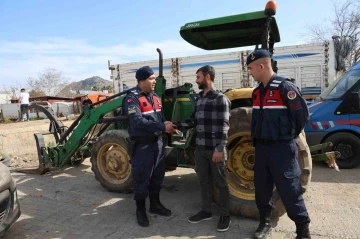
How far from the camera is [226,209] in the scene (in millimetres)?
3598

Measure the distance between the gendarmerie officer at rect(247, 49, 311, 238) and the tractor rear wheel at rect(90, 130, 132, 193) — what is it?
243 centimetres

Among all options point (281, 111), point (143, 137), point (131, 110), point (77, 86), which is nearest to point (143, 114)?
point (131, 110)

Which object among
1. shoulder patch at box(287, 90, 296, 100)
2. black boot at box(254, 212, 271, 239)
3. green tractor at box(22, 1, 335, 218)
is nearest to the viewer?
shoulder patch at box(287, 90, 296, 100)

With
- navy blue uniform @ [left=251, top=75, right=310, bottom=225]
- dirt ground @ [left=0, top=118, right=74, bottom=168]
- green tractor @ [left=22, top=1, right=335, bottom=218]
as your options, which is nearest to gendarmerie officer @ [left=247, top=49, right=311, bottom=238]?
Answer: navy blue uniform @ [left=251, top=75, right=310, bottom=225]

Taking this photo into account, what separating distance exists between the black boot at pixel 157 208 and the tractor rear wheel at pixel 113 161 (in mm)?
781

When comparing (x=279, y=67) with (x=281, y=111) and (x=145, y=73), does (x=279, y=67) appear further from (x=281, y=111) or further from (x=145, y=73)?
(x=281, y=111)

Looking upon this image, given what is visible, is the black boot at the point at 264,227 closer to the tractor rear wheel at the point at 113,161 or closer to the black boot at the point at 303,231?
the black boot at the point at 303,231

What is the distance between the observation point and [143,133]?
3799 millimetres

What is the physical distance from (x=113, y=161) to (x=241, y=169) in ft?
6.92

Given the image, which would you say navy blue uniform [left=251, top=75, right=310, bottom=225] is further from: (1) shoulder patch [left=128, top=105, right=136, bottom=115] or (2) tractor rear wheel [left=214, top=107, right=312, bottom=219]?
(1) shoulder patch [left=128, top=105, right=136, bottom=115]

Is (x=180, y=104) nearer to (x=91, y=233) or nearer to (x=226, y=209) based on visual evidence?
(x=226, y=209)

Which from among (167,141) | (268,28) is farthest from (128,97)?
(268,28)

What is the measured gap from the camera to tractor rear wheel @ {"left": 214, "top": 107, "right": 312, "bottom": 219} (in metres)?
3.74

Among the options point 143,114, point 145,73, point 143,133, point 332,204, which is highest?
point 145,73
